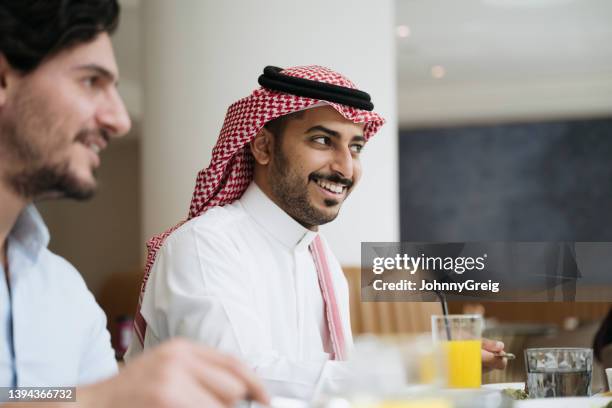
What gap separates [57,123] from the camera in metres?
1.03

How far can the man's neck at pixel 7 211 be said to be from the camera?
109 centimetres

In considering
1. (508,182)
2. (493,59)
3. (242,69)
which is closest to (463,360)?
(242,69)

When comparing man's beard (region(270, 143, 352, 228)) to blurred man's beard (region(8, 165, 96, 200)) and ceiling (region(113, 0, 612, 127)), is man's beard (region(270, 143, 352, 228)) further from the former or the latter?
ceiling (region(113, 0, 612, 127))

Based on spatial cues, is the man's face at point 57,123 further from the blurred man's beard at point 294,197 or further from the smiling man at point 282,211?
the blurred man's beard at point 294,197

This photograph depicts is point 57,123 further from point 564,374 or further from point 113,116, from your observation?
point 564,374

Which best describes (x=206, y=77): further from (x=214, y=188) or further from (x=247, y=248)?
(x=247, y=248)

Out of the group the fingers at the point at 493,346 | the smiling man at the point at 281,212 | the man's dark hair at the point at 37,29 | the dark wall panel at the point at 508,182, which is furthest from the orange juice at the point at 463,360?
the dark wall panel at the point at 508,182

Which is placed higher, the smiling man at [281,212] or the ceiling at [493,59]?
the ceiling at [493,59]

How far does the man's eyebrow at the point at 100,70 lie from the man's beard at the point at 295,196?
0.89m

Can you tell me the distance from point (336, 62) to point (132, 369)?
9.34ft

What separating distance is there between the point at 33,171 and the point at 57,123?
0.23 feet

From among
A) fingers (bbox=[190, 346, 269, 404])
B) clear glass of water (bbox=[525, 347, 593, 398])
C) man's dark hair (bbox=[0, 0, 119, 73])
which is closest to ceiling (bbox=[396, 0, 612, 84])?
clear glass of water (bbox=[525, 347, 593, 398])

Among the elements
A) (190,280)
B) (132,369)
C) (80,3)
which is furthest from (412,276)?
(132,369)

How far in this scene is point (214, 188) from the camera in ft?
6.61
